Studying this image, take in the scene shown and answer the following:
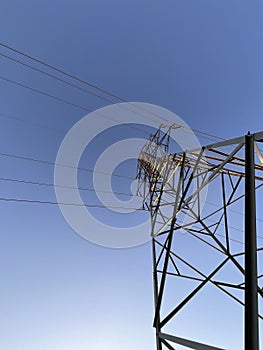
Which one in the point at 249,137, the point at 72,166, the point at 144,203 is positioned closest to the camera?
the point at 249,137

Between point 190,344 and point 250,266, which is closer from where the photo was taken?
point 250,266

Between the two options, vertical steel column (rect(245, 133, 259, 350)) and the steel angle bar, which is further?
the steel angle bar

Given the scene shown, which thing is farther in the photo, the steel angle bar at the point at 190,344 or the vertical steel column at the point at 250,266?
the steel angle bar at the point at 190,344

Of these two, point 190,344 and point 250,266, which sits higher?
point 250,266

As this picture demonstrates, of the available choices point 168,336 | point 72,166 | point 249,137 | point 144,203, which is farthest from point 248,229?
point 72,166

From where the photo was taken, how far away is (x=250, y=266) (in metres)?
2.05

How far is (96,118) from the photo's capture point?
10109mm

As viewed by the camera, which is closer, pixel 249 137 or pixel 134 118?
pixel 249 137

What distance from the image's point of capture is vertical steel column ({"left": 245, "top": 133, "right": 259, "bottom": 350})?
1.91 meters

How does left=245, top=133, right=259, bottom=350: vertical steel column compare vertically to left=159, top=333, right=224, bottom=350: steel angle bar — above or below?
above

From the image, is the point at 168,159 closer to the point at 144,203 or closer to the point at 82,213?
the point at 144,203

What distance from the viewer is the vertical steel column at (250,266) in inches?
75.2

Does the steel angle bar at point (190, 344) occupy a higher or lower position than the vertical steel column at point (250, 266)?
lower

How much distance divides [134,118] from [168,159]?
4724 millimetres
